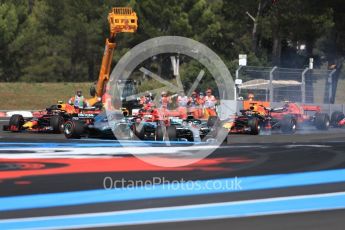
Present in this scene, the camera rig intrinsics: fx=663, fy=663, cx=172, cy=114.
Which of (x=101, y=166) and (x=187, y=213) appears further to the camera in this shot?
(x=101, y=166)

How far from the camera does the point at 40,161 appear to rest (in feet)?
39.9

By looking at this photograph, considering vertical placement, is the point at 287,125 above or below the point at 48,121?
below

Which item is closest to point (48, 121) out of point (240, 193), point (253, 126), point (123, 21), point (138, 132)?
point (123, 21)

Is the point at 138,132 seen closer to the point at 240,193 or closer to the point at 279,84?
the point at 240,193

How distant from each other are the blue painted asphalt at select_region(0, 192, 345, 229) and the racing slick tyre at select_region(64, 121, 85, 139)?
1110 centimetres

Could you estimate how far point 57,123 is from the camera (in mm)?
20844

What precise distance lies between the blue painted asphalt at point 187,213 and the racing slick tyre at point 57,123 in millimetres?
13362

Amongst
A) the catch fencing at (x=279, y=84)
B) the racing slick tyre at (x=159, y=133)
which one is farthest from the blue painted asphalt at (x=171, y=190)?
the catch fencing at (x=279, y=84)

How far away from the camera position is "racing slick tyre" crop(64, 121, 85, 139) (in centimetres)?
1873

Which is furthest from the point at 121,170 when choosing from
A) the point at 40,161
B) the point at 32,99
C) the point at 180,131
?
the point at 32,99

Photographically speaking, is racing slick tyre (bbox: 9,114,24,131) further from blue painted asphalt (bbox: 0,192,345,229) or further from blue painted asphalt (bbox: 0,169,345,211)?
blue painted asphalt (bbox: 0,192,345,229)

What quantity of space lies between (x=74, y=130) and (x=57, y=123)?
7.48 ft

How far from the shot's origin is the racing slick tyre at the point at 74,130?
1873cm

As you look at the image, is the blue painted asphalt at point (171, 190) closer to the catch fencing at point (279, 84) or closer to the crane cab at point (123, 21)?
the crane cab at point (123, 21)
